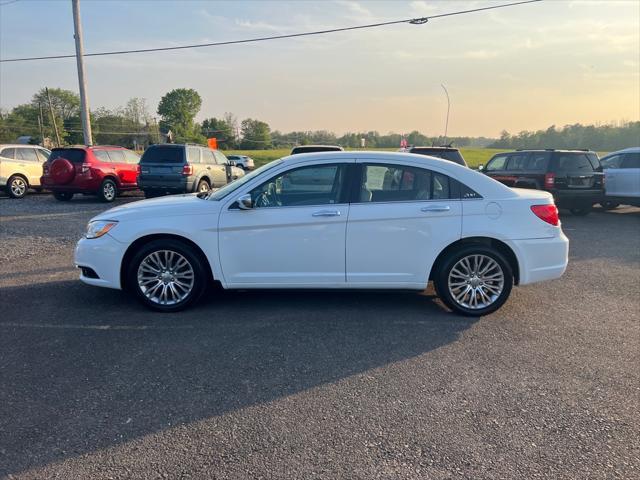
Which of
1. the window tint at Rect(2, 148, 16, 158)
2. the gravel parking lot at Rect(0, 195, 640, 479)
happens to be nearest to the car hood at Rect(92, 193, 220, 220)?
the gravel parking lot at Rect(0, 195, 640, 479)

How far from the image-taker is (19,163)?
16141 millimetres

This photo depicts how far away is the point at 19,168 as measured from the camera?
16109mm

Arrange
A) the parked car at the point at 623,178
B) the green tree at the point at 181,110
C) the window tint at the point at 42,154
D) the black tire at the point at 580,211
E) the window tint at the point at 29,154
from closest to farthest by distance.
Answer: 1. the parked car at the point at 623,178
2. the black tire at the point at 580,211
3. the window tint at the point at 29,154
4. the window tint at the point at 42,154
5. the green tree at the point at 181,110

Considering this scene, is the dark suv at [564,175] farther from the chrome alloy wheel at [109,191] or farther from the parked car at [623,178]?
the chrome alloy wheel at [109,191]

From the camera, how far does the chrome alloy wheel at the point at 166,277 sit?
494 centimetres

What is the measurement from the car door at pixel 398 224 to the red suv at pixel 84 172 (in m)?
11.8

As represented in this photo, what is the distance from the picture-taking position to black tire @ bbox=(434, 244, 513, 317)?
492 cm

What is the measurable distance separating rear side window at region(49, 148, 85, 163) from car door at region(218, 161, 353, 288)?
11376mm

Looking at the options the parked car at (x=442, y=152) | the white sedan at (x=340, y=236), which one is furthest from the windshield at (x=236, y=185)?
the parked car at (x=442, y=152)

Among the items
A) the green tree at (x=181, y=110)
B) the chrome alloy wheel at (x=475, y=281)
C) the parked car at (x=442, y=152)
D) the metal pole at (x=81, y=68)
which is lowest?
the chrome alloy wheel at (x=475, y=281)

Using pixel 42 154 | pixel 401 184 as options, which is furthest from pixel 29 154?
pixel 401 184

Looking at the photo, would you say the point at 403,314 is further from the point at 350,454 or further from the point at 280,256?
the point at 350,454

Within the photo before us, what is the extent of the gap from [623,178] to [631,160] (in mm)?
506

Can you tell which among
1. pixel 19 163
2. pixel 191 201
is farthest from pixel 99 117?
pixel 191 201
